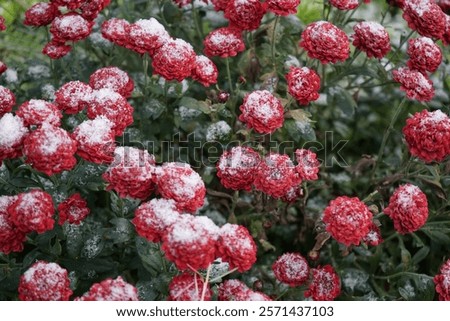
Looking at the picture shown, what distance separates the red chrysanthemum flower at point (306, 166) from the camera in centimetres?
212

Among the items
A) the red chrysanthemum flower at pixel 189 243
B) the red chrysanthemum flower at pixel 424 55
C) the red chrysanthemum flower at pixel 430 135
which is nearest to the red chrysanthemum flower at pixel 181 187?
the red chrysanthemum flower at pixel 189 243

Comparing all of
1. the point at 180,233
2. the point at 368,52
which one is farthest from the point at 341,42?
the point at 180,233

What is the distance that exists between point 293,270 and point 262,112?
652mm

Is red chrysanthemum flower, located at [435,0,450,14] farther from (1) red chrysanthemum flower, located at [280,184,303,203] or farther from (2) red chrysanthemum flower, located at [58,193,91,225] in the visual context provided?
(2) red chrysanthemum flower, located at [58,193,91,225]

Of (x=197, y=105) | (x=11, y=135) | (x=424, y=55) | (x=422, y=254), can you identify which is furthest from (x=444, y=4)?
(x=11, y=135)

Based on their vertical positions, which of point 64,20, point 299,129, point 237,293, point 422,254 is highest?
point 64,20

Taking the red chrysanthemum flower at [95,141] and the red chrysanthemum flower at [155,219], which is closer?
the red chrysanthemum flower at [155,219]

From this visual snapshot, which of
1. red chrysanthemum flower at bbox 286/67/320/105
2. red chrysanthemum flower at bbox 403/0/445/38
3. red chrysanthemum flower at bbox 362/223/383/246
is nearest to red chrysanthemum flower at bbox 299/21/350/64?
red chrysanthemum flower at bbox 286/67/320/105

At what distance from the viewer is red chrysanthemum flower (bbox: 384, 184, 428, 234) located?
2109 mm

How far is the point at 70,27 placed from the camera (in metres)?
2.36

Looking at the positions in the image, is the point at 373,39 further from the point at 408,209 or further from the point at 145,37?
the point at 145,37

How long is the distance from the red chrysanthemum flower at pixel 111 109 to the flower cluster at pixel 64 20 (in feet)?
1.36

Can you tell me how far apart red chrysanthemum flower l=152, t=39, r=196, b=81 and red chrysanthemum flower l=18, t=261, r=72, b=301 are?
0.89m

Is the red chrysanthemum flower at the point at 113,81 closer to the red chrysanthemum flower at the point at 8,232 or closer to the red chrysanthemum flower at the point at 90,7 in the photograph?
the red chrysanthemum flower at the point at 90,7
